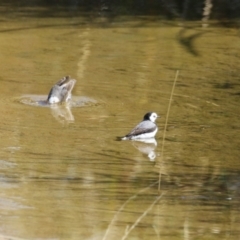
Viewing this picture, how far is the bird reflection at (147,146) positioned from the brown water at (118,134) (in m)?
0.03

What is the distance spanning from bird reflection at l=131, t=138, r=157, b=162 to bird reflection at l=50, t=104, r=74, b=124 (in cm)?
104

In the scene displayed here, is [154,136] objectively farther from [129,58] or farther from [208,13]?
[208,13]

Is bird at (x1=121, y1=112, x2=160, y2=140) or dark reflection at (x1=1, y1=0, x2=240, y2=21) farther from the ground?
bird at (x1=121, y1=112, x2=160, y2=140)

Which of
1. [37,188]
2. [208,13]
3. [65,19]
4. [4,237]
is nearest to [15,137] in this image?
[37,188]

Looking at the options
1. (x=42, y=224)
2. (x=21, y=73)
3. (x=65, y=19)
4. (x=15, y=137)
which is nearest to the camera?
(x=42, y=224)

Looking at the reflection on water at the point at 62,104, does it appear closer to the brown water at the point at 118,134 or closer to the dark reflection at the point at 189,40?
the brown water at the point at 118,134

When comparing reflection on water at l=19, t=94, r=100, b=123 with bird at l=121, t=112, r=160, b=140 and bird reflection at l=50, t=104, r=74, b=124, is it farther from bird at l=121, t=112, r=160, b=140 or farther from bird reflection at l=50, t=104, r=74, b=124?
bird at l=121, t=112, r=160, b=140

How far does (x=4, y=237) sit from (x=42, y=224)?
46 centimetres

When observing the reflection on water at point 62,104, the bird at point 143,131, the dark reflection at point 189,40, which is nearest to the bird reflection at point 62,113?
the reflection on water at point 62,104

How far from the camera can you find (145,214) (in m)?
6.47

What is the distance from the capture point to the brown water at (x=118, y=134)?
6.41 meters

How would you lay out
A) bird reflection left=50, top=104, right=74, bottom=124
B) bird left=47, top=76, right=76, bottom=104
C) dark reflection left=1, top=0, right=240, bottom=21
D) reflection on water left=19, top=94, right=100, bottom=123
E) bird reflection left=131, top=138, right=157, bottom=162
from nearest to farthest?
bird reflection left=131, top=138, right=157, bottom=162 → bird reflection left=50, top=104, right=74, bottom=124 → reflection on water left=19, top=94, right=100, bottom=123 → bird left=47, top=76, right=76, bottom=104 → dark reflection left=1, top=0, right=240, bottom=21

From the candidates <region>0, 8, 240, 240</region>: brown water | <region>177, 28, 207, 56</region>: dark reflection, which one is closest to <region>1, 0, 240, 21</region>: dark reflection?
<region>177, 28, 207, 56</region>: dark reflection

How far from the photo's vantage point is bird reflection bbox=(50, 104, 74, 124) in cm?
982
